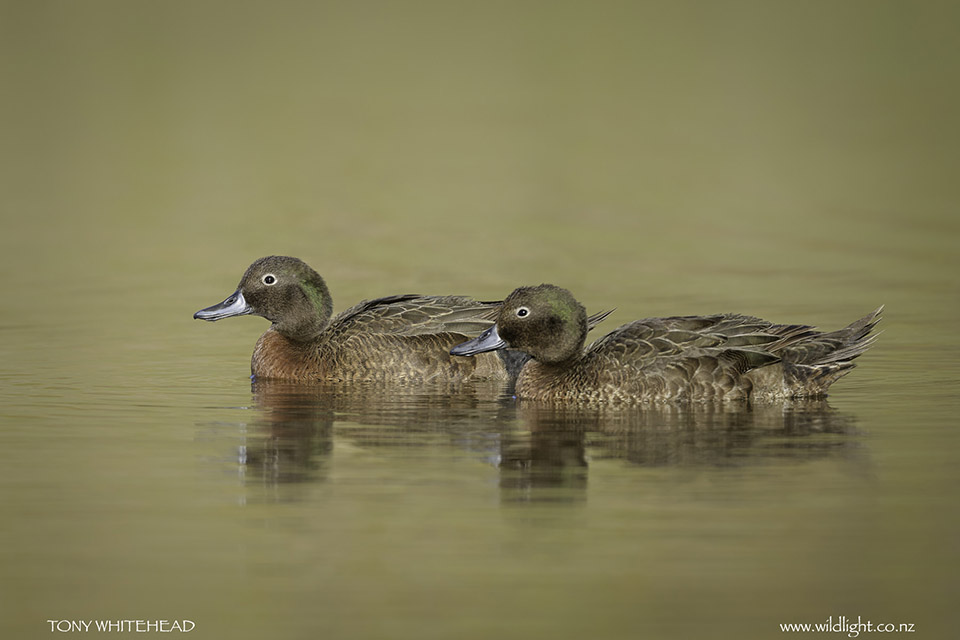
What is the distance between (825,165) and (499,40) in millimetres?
22633

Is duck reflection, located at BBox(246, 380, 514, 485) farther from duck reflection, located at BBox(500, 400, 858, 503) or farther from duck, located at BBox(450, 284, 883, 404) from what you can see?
duck, located at BBox(450, 284, 883, 404)

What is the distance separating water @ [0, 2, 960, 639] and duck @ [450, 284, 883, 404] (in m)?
0.31

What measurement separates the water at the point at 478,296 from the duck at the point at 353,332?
0.51m

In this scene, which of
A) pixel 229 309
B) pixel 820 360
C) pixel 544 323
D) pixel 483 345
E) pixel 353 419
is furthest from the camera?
pixel 229 309

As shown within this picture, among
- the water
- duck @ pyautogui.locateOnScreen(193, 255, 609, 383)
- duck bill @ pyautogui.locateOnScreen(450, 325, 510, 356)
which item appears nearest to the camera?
the water

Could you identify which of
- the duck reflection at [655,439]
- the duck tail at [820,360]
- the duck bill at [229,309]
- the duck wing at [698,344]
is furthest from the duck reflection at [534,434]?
the duck bill at [229,309]

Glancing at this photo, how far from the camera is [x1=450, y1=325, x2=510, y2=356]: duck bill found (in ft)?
44.9

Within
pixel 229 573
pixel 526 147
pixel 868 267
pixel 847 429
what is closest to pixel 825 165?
pixel 526 147

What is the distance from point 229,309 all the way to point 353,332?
3.70 feet

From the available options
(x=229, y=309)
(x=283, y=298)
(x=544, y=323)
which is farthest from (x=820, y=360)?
(x=229, y=309)

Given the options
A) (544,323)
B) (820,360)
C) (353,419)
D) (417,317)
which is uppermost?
(417,317)

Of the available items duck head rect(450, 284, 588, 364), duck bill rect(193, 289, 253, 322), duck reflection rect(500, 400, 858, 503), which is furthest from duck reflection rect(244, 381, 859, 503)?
duck bill rect(193, 289, 253, 322)

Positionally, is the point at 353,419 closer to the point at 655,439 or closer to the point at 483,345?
the point at 483,345

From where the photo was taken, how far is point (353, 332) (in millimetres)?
15273
